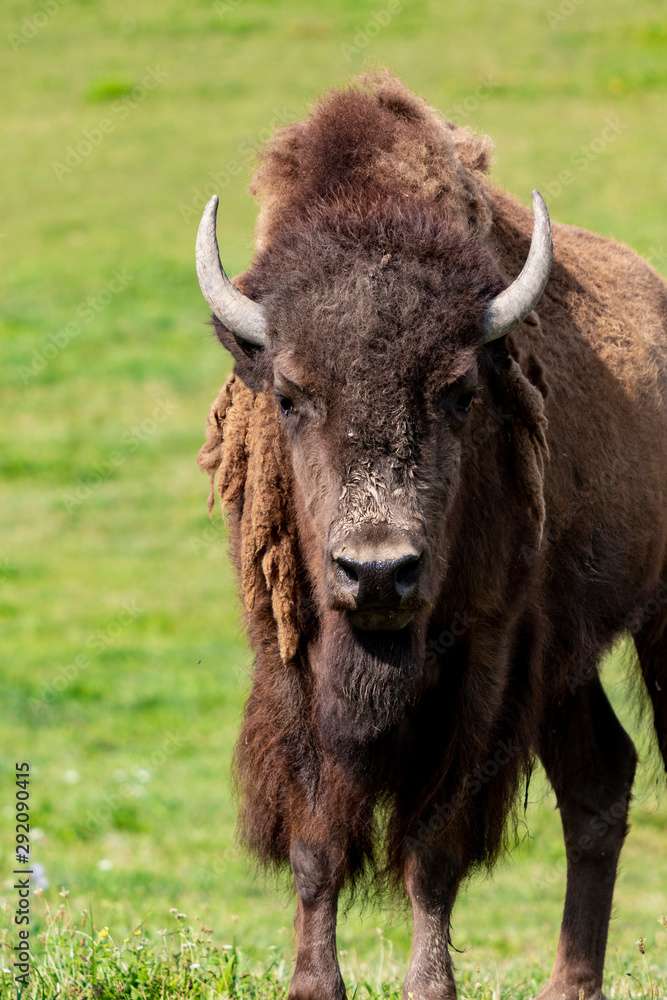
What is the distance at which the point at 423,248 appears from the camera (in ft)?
14.3

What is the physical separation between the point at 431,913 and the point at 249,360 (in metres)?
2.13

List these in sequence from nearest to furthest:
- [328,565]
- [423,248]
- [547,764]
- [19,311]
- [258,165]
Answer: [328,565], [423,248], [258,165], [547,764], [19,311]

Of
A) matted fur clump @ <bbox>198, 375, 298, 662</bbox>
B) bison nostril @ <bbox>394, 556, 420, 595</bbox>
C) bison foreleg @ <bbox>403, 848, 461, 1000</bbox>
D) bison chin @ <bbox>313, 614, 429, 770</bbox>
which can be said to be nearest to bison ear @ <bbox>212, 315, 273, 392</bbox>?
matted fur clump @ <bbox>198, 375, 298, 662</bbox>

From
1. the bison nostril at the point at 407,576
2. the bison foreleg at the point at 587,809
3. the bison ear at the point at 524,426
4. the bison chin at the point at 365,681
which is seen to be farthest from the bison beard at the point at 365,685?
the bison foreleg at the point at 587,809

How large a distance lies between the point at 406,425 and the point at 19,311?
20504mm

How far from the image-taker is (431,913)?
4.91m

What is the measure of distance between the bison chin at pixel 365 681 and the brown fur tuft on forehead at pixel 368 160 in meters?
1.43

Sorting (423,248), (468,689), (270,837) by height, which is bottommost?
(270,837)

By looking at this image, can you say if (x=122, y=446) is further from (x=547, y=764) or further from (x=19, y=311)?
(x=547, y=764)

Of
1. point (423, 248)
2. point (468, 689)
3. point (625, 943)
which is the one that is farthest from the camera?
point (625, 943)

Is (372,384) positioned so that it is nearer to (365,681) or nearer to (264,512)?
(264,512)

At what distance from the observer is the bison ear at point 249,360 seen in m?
4.52

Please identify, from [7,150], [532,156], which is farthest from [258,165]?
[7,150]

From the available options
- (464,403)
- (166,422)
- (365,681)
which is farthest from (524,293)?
(166,422)
